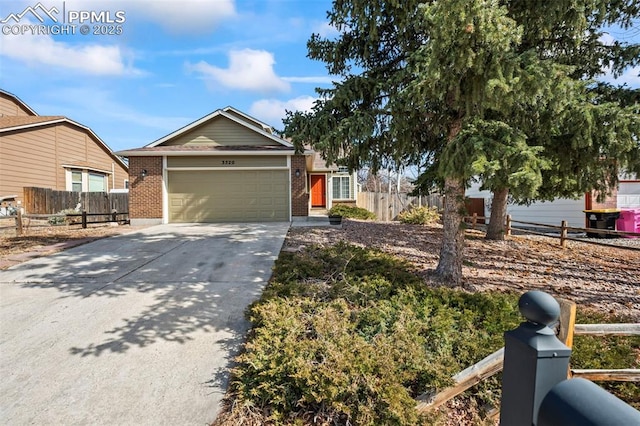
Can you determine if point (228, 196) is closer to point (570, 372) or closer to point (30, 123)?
point (30, 123)

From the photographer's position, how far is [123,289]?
17.5ft

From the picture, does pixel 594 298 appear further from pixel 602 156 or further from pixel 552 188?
pixel 552 188

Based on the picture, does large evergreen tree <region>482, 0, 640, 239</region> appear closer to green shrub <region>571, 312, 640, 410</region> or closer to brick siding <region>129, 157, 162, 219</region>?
green shrub <region>571, 312, 640, 410</region>

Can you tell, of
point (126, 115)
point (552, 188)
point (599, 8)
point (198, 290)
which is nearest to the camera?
point (599, 8)

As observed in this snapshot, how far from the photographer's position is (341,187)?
2067cm

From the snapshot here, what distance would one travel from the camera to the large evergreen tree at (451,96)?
3762 millimetres

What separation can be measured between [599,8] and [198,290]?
272 inches

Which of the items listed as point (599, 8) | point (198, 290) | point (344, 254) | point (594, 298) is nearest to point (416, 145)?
point (344, 254)

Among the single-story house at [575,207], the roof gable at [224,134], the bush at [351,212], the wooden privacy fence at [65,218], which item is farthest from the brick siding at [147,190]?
the single-story house at [575,207]

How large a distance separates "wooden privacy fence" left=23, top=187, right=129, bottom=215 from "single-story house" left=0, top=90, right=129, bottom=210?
1.91 ft

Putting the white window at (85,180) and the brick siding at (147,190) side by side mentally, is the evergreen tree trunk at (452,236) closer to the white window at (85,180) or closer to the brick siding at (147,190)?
the brick siding at (147,190)

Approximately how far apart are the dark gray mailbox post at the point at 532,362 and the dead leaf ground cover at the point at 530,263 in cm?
456

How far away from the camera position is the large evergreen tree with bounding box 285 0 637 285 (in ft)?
12.3

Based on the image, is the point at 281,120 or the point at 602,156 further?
the point at 281,120
